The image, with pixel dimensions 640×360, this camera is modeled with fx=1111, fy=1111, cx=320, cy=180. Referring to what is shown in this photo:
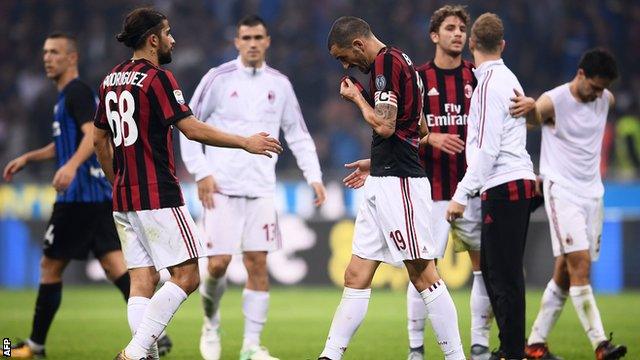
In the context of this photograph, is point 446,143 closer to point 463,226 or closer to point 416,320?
point 463,226

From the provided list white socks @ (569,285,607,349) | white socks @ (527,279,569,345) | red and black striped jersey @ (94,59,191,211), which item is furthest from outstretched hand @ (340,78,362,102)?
white socks @ (527,279,569,345)

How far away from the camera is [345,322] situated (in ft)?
21.3

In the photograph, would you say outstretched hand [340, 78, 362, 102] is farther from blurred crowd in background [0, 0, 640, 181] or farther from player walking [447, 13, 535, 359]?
blurred crowd in background [0, 0, 640, 181]

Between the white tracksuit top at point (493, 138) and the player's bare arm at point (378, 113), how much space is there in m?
0.77

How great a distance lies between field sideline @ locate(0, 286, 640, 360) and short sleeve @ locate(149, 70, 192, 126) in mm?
2587

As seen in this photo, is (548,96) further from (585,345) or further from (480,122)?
(585,345)

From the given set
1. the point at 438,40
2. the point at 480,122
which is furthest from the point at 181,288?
the point at 438,40

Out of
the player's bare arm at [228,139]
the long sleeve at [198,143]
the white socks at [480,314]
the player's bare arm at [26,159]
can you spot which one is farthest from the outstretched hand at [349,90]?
the player's bare arm at [26,159]

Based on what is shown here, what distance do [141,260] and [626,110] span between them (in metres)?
11.4

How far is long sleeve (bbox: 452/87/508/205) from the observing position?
6.80 metres

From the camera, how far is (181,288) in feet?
21.3

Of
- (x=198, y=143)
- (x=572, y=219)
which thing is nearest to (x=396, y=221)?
(x=572, y=219)

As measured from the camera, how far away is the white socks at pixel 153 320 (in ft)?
20.7

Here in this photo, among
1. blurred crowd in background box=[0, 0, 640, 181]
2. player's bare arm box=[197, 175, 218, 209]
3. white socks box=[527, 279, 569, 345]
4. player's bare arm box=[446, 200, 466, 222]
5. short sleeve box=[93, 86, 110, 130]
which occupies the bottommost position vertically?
white socks box=[527, 279, 569, 345]
